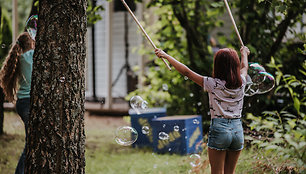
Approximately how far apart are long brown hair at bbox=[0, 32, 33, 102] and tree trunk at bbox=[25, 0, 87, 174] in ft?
3.94

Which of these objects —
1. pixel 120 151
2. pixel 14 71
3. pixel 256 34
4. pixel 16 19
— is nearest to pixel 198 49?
pixel 256 34

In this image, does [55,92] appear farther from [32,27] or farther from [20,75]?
[32,27]

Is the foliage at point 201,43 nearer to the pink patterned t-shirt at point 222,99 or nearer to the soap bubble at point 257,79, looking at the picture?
the soap bubble at point 257,79

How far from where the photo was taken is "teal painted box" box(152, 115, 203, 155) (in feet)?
17.0

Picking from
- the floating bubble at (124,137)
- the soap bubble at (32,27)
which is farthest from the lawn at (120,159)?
the soap bubble at (32,27)

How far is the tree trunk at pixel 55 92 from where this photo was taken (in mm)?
2822

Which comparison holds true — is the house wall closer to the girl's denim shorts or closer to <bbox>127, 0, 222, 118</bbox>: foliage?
<bbox>127, 0, 222, 118</bbox>: foliage

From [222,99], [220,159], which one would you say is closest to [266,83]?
[222,99]

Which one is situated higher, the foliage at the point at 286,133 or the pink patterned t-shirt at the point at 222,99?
the pink patterned t-shirt at the point at 222,99

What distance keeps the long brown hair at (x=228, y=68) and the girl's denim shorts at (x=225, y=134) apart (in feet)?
0.90

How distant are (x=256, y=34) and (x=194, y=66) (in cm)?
108

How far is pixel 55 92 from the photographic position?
282 cm

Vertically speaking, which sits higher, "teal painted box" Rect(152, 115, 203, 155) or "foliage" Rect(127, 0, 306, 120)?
"foliage" Rect(127, 0, 306, 120)

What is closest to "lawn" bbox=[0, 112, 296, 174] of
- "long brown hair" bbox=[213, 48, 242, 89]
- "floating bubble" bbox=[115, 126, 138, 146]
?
"floating bubble" bbox=[115, 126, 138, 146]
